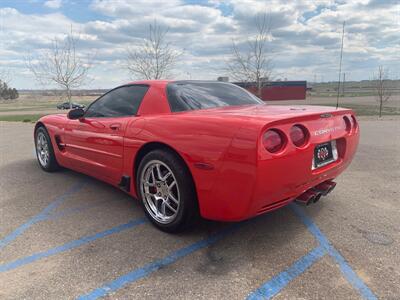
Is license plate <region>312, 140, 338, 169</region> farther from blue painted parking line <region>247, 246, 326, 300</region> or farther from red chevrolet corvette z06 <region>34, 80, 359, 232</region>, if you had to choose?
blue painted parking line <region>247, 246, 326, 300</region>

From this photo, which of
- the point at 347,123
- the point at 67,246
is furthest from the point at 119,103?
the point at 347,123

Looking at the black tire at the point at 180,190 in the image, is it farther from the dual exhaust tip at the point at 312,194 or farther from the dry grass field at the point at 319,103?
the dry grass field at the point at 319,103

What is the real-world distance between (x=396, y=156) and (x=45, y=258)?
20.7 ft

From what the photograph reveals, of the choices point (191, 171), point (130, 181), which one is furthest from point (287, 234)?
point (130, 181)

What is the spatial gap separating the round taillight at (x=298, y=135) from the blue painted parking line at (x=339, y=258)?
93cm

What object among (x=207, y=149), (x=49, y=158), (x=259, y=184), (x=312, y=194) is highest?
(x=207, y=149)

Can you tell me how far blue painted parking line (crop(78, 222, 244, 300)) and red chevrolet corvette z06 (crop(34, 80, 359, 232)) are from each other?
23 cm

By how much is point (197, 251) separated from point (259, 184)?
86cm

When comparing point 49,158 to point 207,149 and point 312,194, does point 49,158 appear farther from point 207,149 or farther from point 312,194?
point 312,194

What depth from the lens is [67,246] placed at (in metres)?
2.79

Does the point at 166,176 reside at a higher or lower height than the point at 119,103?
lower

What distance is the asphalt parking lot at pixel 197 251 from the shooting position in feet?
7.20

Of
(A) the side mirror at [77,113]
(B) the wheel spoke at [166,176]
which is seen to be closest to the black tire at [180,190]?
(B) the wheel spoke at [166,176]

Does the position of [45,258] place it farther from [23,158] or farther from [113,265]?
[23,158]
